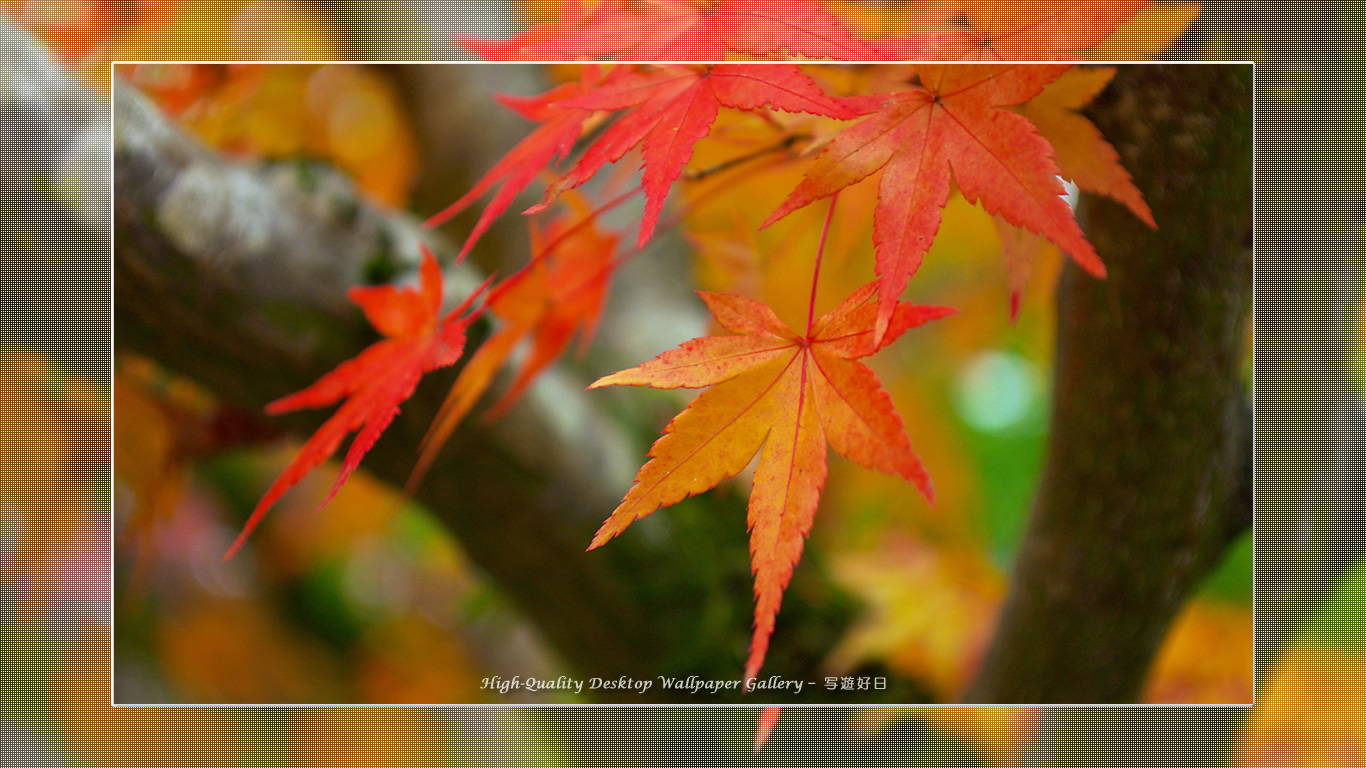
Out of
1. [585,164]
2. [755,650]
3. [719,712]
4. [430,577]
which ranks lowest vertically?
[430,577]

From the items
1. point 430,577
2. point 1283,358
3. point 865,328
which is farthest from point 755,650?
point 430,577

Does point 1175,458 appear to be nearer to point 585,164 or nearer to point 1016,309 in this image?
point 1016,309

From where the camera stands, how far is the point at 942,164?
0.84 feet

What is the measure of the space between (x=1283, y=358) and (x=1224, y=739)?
251mm

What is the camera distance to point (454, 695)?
127 cm

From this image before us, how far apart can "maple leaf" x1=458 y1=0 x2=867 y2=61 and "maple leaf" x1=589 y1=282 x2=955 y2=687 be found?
0.11 m

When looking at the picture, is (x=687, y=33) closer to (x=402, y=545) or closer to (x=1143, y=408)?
(x=1143, y=408)

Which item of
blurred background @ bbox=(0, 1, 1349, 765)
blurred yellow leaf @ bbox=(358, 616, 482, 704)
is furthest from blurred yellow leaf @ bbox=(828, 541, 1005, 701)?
blurred yellow leaf @ bbox=(358, 616, 482, 704)

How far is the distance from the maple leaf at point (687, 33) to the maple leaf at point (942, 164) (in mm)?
42

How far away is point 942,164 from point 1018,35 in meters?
0.09

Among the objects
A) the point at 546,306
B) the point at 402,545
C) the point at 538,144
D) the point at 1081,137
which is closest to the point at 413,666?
the point at 402,545

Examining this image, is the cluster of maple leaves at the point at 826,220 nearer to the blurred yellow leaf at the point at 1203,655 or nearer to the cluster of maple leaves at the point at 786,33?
the cluster of maple leaves at the point at 786,33

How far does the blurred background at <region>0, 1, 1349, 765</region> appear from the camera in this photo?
47cm

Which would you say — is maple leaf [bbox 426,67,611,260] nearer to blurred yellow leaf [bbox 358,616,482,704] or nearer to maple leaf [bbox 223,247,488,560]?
maple leaf [bbox 223,247,488,560]
